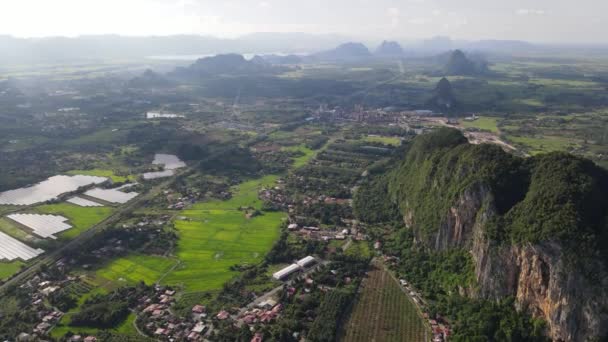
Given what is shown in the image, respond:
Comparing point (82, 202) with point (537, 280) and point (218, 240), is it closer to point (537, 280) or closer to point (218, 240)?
point (218, 240)

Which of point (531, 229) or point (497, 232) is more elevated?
point (531, 229)

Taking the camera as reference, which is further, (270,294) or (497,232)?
(270,294)

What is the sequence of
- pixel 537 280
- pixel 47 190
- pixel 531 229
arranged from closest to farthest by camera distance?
pixel 537 280
pixel 531 229
pixel 47 190

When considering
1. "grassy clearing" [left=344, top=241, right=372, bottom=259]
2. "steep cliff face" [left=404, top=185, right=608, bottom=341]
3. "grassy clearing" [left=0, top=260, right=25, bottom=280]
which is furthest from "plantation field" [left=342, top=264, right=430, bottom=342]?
"grassy clearing" [left=0, top=260, right=25, bottom=280]

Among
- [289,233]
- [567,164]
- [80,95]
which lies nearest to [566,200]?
[567,164]

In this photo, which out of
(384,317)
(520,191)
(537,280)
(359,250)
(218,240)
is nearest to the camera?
(537,280)

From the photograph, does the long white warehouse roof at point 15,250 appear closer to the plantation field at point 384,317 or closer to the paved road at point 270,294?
the paved road at point 270,294

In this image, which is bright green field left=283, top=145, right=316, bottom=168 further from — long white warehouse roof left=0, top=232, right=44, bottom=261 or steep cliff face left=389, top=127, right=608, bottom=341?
long white warehouse roof left=0, top=232, right=44, bottom=261

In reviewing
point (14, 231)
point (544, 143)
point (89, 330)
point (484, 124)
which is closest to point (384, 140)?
point (484, 124)
